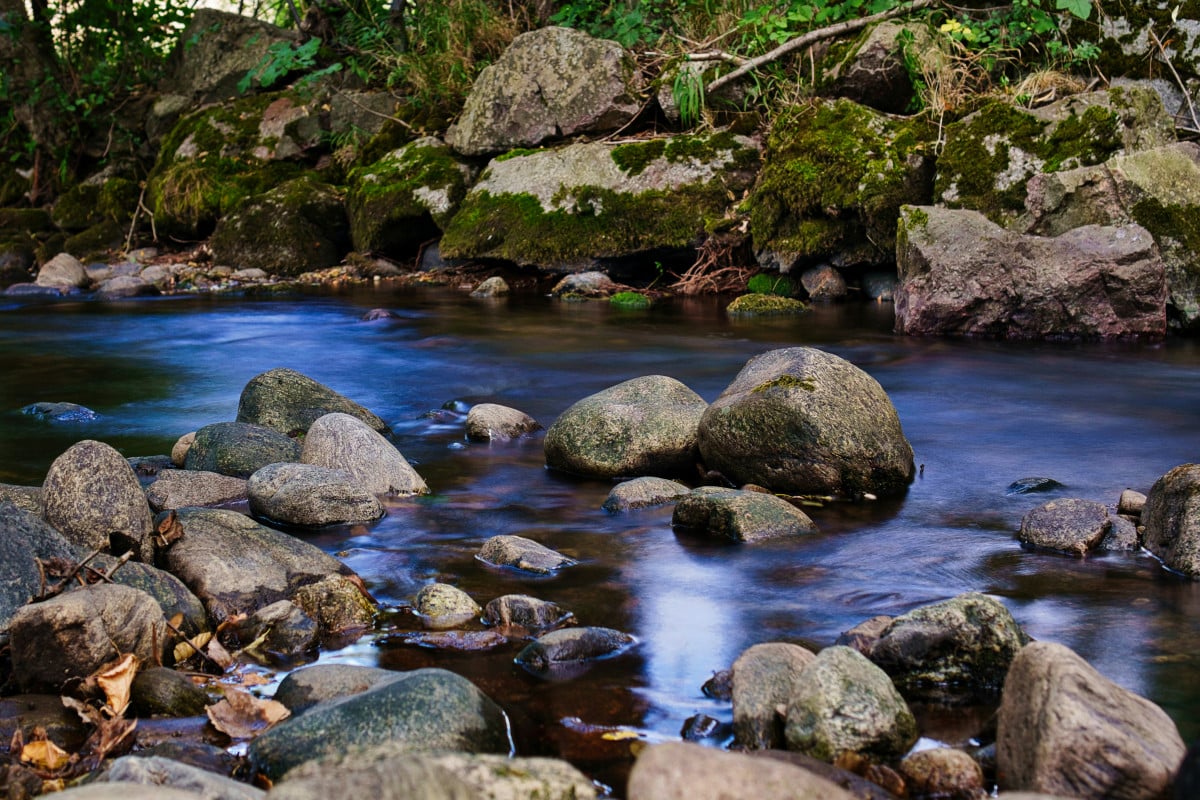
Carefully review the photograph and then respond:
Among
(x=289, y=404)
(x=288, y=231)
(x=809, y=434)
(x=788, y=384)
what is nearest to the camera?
(x=809, y=434)

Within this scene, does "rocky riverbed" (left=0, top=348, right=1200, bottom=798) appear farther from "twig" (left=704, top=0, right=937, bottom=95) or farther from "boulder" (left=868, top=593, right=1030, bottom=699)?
"twig" (left=704, top=0, right=937, bottom=95)

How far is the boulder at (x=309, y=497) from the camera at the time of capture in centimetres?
473

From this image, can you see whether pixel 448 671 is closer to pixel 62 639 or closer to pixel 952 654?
A: pixel 62 639

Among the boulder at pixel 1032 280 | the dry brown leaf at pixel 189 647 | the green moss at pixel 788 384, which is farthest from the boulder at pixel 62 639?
the boulder at pixel 1032 280

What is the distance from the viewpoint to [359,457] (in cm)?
526

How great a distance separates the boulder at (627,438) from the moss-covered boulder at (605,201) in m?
7.23

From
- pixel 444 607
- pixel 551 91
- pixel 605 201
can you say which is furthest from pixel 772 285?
pixel 444 607

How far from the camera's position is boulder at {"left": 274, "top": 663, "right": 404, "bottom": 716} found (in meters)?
3.01

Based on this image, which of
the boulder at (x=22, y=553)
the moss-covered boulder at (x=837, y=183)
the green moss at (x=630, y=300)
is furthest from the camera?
the green moss at (x=630, y=300)

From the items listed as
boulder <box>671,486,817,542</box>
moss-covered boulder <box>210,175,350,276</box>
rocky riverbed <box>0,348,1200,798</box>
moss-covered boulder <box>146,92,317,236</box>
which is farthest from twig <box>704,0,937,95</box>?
boulder <box>671,486,817,542</box>

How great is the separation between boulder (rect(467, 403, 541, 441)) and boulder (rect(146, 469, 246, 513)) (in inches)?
63.2

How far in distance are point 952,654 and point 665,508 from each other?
6.43ft

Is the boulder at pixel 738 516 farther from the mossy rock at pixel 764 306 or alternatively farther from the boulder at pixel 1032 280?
the mossy rock at pixel 764 306

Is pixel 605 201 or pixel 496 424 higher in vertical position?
pixel 605 201
